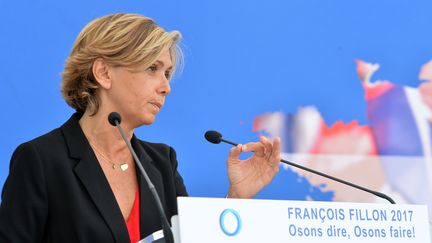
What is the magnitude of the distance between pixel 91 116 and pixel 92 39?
0.18 meters

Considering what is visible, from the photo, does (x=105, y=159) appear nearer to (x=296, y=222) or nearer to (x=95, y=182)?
(x=95, y=182)

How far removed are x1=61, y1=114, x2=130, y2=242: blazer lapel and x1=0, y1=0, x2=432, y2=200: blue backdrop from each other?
0.40 m

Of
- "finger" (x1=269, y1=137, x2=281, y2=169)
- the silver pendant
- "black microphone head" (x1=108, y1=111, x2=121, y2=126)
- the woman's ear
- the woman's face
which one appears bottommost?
the silver pendant

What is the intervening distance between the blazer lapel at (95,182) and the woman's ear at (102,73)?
0.13 metres

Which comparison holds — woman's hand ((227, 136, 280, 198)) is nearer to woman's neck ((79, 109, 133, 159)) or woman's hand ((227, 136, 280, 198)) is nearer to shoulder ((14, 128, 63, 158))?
woman's neck ((79, 109, 133, 159))

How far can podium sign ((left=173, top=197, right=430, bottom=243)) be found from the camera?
120cm

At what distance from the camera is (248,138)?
7.41 feet

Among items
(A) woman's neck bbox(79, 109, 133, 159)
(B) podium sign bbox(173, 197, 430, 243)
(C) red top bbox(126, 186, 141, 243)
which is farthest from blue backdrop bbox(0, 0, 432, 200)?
(B) podium sign bbox(173, 197, 430, 243)

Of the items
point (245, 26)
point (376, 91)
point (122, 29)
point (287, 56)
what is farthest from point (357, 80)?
point (122, 29)

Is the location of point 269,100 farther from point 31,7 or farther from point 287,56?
point 31,7

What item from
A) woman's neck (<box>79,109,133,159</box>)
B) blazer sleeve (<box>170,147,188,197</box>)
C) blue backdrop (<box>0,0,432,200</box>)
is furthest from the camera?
blue backdrop (<box>0,0,432,200</box>)

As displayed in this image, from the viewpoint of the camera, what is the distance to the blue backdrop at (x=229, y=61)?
2.08 meters

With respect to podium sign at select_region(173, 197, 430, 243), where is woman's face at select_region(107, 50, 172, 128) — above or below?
above

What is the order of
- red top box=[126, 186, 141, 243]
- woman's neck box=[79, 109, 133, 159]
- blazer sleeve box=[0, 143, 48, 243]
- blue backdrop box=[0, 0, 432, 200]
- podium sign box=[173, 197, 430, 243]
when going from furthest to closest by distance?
blue backdrop box=[0, 0, 432, 200]
woman's neck box=[79, 109, 133, 159]
red top box=[126, 186, 141, 243]
blazer sleeve box=[0, 143, 48, 243]
podium sign box=[173, 197, 430, 243]
